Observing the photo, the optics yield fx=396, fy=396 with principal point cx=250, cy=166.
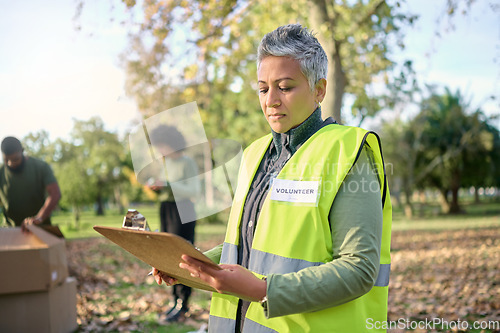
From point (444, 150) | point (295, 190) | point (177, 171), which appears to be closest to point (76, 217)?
point (177, 171)

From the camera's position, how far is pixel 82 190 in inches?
689

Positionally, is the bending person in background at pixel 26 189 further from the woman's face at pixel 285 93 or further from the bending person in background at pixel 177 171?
the woman's face at pixel 285 93

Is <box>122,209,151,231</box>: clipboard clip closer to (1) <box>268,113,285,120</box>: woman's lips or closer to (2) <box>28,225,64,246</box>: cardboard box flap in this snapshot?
(1) <box>268,113,285,120</box>: woman's lips

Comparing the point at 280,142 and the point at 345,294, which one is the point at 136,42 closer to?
the point at 280,142

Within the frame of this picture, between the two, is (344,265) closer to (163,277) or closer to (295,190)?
(295,190)

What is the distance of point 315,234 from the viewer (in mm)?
1371

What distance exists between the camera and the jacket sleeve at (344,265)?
1.26 meters

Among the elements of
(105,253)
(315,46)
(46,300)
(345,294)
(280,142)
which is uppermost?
(315,46)

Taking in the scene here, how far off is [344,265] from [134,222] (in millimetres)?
702

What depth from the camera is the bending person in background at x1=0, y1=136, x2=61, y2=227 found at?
5039mm

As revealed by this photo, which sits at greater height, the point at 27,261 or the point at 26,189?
the point at 26,189

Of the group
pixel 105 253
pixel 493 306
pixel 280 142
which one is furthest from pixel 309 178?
pixel 105 253

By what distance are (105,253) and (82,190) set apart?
643 centimetres

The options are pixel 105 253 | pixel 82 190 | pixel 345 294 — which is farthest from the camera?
pixel 82 190
